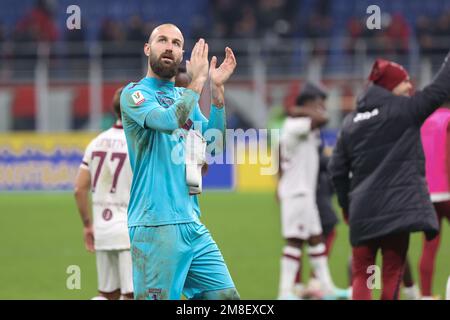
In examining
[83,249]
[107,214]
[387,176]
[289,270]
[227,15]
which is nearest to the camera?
[387,176]

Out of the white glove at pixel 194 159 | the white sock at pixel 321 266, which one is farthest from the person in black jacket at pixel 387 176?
the white sock at pixel 321 266

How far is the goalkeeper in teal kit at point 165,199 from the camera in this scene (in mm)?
5902

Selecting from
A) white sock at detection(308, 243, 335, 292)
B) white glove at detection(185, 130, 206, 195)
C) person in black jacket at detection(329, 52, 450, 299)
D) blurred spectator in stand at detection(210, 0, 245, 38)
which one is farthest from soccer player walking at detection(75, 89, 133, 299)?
blurred spectator in stand at detection(210, 0, 245, 38)

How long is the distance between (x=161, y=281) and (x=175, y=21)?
25100 mm

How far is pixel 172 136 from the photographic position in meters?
6.03

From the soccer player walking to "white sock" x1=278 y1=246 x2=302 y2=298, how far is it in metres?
2.68

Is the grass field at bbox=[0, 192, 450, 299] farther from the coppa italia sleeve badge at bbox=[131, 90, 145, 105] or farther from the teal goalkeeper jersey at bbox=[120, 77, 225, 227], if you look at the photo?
the coppa italia sleeve badge at bbox=[131, 90, 145, 105]

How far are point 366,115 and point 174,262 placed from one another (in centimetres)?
241

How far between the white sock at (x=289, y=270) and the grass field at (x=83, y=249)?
0.60ft

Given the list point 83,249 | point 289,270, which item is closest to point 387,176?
point 289,270

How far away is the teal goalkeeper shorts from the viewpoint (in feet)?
19.4

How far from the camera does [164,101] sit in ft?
19.8

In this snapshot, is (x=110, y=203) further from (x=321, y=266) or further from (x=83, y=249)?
(x=83, y=249)

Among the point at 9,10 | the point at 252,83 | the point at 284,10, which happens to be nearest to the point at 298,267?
the point at 252,83
